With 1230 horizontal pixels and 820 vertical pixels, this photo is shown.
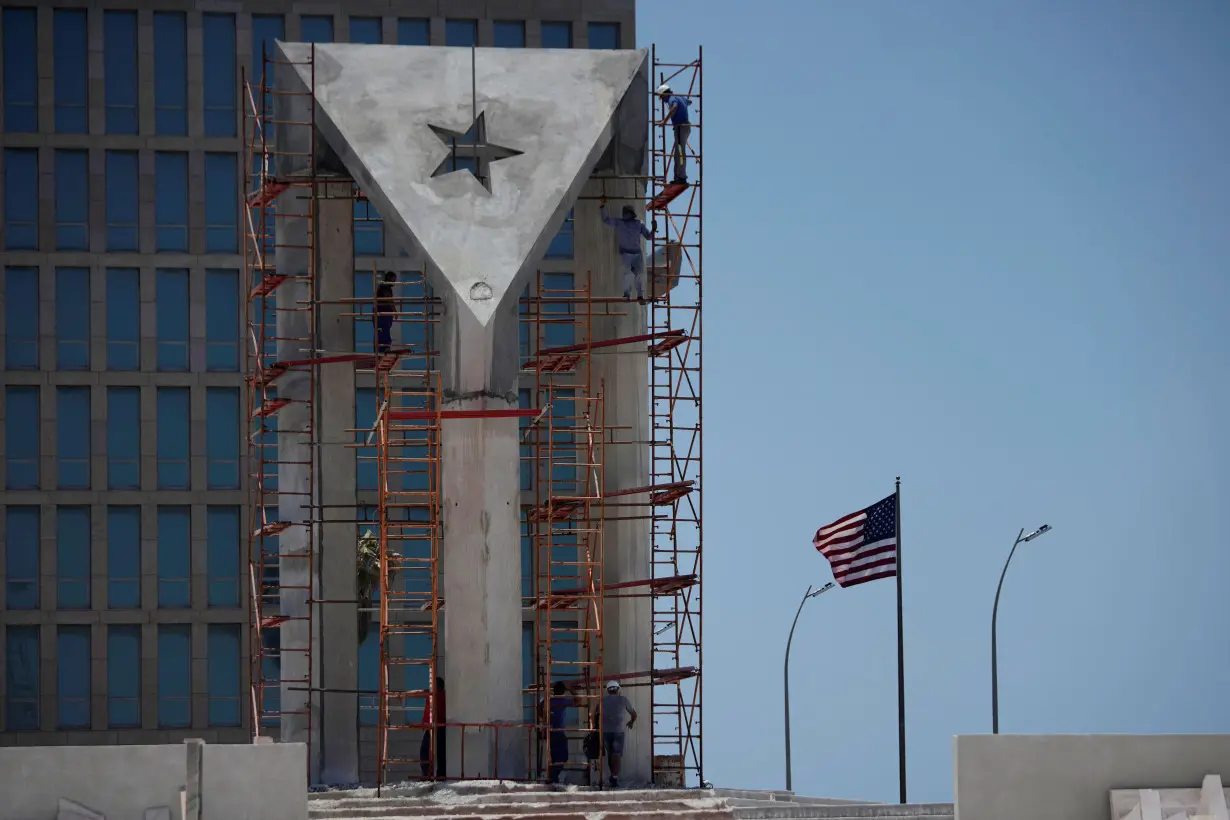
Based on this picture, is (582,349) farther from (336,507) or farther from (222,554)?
(222,554)

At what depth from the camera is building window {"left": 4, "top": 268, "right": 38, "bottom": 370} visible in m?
70.3

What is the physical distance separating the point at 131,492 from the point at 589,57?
115 ft

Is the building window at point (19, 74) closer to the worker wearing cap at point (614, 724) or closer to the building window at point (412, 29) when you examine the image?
the building window at point (412, 29)

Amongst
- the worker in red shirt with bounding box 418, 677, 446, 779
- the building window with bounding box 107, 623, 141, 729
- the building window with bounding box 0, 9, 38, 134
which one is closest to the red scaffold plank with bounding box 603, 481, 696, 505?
the worker in red shirt with bounding box 418, 677, 446, 779

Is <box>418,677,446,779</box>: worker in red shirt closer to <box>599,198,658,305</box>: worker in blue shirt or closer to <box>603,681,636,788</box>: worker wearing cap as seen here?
<box>603,681,636,788</box>: worker wearing cap

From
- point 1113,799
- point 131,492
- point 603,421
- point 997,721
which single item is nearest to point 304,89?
point 603,421

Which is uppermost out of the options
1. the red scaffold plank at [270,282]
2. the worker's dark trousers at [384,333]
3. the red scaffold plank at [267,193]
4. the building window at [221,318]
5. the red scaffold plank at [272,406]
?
the building window at [221,318]

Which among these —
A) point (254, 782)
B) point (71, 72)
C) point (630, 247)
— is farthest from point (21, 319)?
point (254, 782)

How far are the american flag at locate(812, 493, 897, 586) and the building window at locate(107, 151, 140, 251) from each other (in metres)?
28.6

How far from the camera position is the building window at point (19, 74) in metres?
70.5

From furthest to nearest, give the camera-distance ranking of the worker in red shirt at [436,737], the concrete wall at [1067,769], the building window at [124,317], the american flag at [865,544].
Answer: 1. the building window at [124,317]
2. the american flag at [865,544]
3. the worker in red shirt at [436,737]
4. the concrete wall at [1067,769]

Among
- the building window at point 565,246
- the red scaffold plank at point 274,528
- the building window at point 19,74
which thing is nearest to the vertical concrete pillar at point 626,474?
the red scaffold plank at point 274,528

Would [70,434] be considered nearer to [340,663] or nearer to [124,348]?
[124,348]

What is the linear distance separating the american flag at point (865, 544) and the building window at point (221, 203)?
26548 mm
